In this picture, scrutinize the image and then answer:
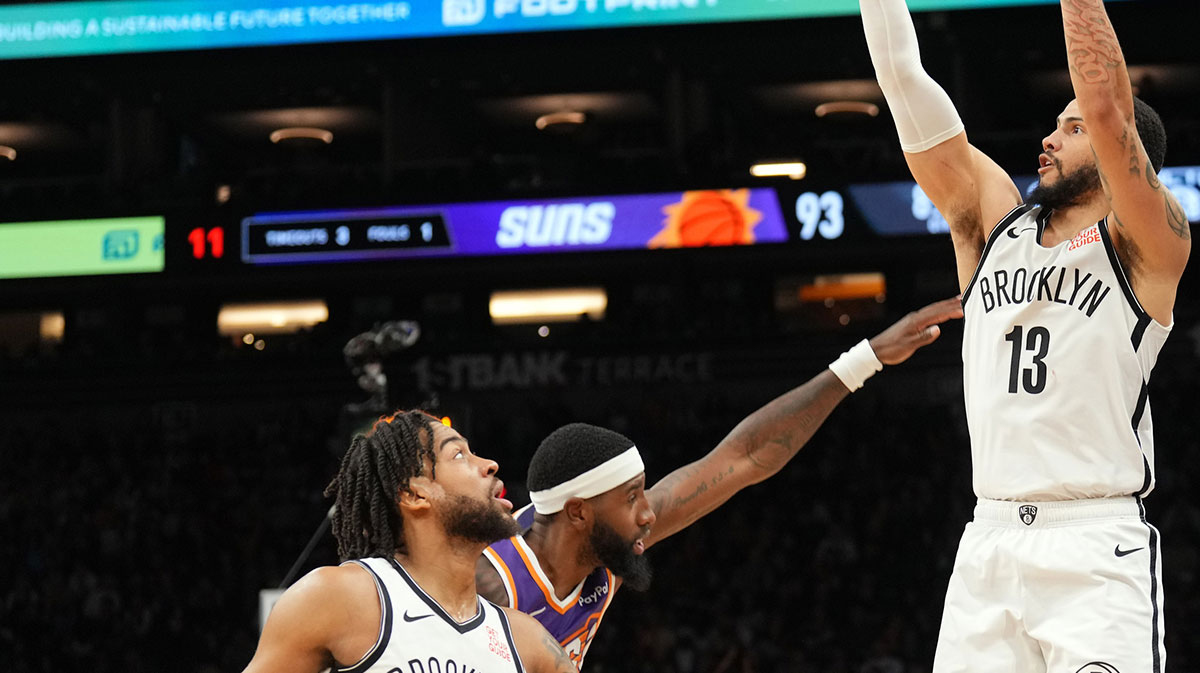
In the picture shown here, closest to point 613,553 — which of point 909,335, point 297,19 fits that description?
point 909,335

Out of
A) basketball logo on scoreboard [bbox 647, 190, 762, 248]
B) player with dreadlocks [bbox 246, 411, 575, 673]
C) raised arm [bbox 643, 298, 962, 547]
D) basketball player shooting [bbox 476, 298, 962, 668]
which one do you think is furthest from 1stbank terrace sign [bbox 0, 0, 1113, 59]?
player with dreadlocks [bbox 246, 411, 575, 673]

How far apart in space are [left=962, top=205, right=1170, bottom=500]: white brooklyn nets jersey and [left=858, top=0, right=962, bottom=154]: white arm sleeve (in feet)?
1.27

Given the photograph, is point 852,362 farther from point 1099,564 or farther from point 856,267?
point 856,267

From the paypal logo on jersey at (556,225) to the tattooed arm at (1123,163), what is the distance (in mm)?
12038

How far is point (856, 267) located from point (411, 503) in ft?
56.2

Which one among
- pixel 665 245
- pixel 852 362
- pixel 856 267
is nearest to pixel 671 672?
pixel 665 245

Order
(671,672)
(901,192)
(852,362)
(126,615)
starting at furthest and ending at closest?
(126,615) < (901,192) < (671,672) < (852,362)

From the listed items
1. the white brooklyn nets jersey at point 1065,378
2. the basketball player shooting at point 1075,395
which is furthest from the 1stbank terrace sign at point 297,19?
the white brooklyn nets jersey at point 1065,378

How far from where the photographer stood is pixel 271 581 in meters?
16.0

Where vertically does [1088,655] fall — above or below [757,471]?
below

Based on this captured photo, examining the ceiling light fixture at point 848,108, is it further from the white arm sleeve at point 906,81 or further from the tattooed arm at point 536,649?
the tattooed arm at point 536,649

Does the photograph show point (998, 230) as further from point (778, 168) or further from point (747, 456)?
point (778, 168)

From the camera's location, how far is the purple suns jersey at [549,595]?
419 centimetres

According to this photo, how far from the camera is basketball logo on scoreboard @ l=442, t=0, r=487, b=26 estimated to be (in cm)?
1711
